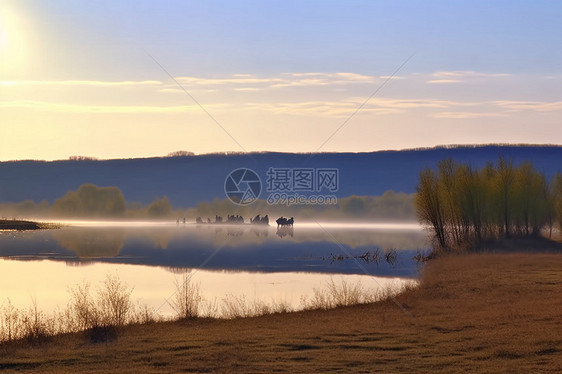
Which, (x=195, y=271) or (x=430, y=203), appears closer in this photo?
(x=195, y=271)

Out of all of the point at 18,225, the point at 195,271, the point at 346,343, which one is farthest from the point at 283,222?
the point at 346,343

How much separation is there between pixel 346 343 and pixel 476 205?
46.8 m

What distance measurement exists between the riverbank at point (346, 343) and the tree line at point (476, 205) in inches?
1414

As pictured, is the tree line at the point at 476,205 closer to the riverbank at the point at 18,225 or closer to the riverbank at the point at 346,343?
the riverbank at the point at 346,343

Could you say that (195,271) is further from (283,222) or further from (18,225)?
(283,222)

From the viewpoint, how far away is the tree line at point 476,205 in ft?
207

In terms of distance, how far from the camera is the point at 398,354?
17.9 metres

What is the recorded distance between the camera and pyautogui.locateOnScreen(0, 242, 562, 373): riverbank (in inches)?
672

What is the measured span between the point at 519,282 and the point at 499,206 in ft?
108

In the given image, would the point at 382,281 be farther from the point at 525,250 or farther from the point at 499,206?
the point at 499,206

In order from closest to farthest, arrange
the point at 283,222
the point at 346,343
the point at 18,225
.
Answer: the point at 346,343
the point at 18,225
the point at 283,222

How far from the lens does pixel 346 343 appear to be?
19375 mm

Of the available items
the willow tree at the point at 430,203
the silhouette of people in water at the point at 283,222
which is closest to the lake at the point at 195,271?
the willow tree at the point at 430,203

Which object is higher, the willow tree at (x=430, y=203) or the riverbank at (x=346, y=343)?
the willow tree at (x=430, y=203)
